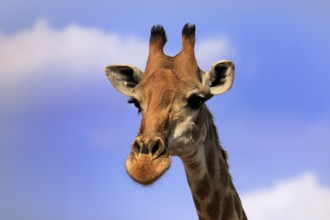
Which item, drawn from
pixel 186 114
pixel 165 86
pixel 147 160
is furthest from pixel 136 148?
pixel 165 86

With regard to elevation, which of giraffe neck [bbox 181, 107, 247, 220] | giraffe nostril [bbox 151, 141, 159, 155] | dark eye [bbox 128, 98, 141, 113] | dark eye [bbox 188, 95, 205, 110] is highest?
dark eye [bbox 128, 98, 141, 113]

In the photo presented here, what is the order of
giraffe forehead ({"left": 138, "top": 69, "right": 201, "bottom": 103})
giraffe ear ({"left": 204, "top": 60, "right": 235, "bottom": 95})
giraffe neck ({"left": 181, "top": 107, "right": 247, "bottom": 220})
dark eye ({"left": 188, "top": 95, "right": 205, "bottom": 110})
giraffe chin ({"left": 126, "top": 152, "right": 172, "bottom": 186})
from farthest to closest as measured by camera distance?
giraffe ear ({"left": 204, "top": 60, "right": 235, "bottom": 95}), giraffe neck ({"left": 181, "top": 107, "right": 247, "bottom": 220}), dark eye ({"left": 188, "top": 95, "right": 205, "bottom": 110}), giraffe forehead ({"left": 138, "top": 69, "right": 201, "bottom": 103}), giraffe chin ({"left": 126, "top": 152, "right": 172, "bottom": 186})

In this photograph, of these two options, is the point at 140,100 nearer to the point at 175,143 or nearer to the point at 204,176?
the point at 175,143

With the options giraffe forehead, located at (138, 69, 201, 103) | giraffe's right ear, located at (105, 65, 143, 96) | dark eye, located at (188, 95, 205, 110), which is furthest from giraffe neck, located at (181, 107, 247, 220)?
giraffe's right ear, located at (105, 65, 143, 96)

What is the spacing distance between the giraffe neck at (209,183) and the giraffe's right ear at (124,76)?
1731 mm

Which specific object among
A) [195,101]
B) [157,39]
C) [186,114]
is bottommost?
[186,114]

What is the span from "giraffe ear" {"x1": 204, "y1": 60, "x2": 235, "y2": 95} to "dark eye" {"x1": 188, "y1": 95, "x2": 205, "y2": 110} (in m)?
0.46

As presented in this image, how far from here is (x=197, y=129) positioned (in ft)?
40.3

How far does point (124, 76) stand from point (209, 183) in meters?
3.13

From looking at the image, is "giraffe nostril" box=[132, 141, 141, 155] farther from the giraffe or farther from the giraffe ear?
the giraffe ear

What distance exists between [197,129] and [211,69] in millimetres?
1487

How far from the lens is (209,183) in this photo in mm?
12625

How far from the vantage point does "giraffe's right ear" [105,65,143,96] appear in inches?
527

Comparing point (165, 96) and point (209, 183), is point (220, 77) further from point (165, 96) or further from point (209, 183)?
point (209, 183)
